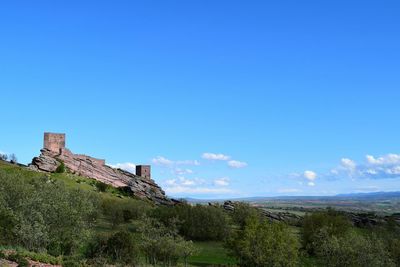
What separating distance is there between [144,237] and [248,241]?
1174 centimetres

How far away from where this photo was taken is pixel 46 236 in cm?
3397

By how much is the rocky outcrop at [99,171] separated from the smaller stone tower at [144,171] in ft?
26.4

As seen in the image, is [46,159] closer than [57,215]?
No

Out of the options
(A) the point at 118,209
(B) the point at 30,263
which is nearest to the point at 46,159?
(A) the point at 118,209

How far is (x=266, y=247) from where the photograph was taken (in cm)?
4791

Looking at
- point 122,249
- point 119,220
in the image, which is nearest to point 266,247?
point 122,249

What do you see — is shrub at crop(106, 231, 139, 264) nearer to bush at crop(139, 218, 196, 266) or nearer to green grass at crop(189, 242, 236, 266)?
bush at crop(139, 218, 196, 266)

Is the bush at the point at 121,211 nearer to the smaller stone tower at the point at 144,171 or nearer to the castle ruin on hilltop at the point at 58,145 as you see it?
the castle ruin on hilltop at the point at 58,145

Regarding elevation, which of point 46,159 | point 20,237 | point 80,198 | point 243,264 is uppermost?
point 46,159

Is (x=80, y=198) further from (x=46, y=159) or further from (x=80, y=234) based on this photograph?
(x=46, y=159)

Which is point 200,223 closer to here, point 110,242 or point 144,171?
point 110,242

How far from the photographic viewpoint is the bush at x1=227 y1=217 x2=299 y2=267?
4744cm

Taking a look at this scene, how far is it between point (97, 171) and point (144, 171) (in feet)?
67.3

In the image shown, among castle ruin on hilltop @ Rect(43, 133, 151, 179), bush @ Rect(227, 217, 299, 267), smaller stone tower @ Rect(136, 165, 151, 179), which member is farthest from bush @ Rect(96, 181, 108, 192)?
bush @ Rect(227, 217, 299, 267)
